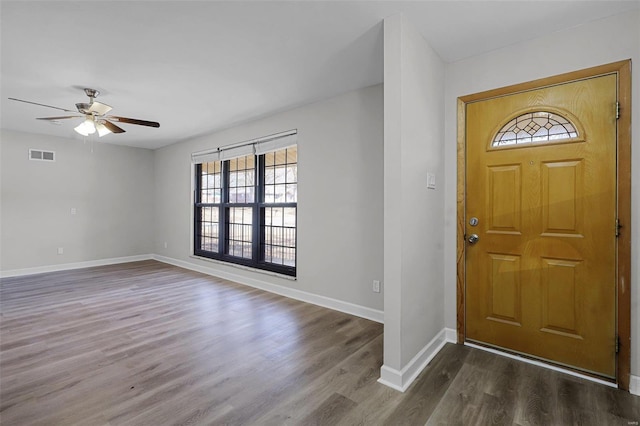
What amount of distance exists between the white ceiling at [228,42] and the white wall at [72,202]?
86.8 inches

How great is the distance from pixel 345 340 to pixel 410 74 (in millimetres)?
2255

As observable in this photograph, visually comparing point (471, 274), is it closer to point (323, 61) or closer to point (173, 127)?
point (323, 61)

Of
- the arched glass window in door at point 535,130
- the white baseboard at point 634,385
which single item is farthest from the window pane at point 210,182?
the white baseboard at point 634,385

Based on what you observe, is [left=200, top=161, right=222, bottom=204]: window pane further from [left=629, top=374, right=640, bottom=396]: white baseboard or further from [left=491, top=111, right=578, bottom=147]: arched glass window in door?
[left=629, top=374, right=640, bottom=396]: white baseboard

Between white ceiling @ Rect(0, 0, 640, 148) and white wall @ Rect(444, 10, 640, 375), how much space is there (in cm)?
9

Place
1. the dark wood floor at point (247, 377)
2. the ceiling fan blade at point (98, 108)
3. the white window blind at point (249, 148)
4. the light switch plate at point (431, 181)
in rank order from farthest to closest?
the white window blind at point (249, 148) → the ceiling fan blade at point (98, 108) → the light switch plate at point (431, 181) → the dark wood floor at point (247, 377)

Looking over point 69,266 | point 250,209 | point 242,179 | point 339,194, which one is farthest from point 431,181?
point 69,266

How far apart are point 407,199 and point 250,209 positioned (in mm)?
3247

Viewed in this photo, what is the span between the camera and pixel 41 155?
542cm

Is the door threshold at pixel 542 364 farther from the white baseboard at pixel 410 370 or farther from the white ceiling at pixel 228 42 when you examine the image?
the white ceiling at pixel 228 42

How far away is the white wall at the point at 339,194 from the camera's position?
128 inches

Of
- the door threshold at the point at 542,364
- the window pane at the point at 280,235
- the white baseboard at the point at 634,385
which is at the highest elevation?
the window pane at the point at 280,235

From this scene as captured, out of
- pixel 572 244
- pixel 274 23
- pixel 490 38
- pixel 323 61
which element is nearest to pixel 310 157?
pixel 323 61

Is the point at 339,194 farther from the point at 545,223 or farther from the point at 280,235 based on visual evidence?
the point at 545,223
